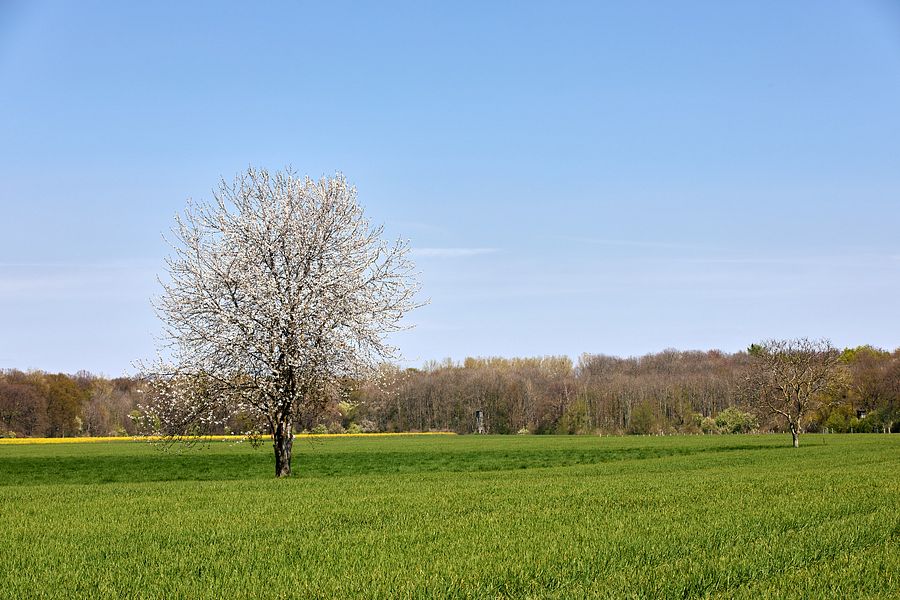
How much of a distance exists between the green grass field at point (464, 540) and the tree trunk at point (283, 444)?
6352mm

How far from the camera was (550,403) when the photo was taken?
527 ft

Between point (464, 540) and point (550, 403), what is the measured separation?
483 ft

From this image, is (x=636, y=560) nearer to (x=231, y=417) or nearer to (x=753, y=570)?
(x=753, y=570)

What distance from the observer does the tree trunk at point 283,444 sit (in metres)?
35.5

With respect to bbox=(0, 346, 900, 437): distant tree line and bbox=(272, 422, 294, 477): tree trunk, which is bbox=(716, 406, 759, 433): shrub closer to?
bbox=(0, 346, 900, 437): distant tree line

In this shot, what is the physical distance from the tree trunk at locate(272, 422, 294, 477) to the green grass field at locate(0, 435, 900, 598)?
6.35m

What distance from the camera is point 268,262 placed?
34.9m

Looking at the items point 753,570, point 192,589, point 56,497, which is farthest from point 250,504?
point 753,570

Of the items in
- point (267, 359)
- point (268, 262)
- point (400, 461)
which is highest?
point (268, 262)

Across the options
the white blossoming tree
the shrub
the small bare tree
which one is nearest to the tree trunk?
the white blossoming tree

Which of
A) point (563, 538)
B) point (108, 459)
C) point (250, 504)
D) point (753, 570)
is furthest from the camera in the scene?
point (108, 459)

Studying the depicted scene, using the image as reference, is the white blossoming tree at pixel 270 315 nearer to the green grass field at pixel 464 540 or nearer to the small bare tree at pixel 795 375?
the green grass field at pixel 464 540

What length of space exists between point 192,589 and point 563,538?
6553mm

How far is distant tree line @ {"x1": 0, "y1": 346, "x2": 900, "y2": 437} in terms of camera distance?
13025 centimetres
